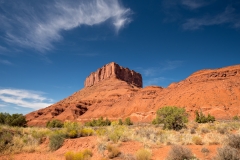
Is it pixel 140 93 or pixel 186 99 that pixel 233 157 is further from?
pixel 140 93

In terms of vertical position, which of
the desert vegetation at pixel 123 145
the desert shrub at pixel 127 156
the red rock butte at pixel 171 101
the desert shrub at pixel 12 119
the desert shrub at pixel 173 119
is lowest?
the desert shrub at pixel 127 156

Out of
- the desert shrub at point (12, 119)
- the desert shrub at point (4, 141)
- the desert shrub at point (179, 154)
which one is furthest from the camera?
the desert shrub at point (12, 119)

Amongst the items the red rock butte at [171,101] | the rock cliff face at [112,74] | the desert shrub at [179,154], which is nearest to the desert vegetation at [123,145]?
the desert shrub at [179,154]

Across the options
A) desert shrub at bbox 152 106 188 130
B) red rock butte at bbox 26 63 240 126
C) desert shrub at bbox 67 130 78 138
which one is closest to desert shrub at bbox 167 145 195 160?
desert shrub at bbox 67 130 78 138

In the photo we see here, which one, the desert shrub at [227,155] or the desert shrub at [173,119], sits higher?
the desert shrub at [173,119]

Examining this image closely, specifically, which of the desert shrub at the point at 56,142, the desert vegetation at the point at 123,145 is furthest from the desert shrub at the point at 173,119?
the desert shrub at the point at 56,142

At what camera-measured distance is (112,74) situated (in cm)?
13088

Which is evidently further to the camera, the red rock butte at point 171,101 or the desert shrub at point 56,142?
the red rock butte at point 171,101

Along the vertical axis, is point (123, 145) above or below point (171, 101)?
below

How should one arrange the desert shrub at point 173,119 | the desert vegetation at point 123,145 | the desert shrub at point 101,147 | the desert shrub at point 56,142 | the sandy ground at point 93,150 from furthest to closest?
1. the desert shrub at point 173,119
2. the desert shrub at point 56,142
3. the desert shrub at point 101,147
4. the sandy ground at point 93,150
5. the desert vegetation at point 123,145

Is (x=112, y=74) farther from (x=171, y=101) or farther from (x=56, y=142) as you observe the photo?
(x=56, y=142)

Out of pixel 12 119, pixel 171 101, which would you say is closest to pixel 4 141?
pixel 12 119

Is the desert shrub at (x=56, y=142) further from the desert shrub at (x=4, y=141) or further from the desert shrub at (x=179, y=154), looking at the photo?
the desert shrub at (x=179, y=154)

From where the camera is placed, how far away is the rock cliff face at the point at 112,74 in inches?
5255
